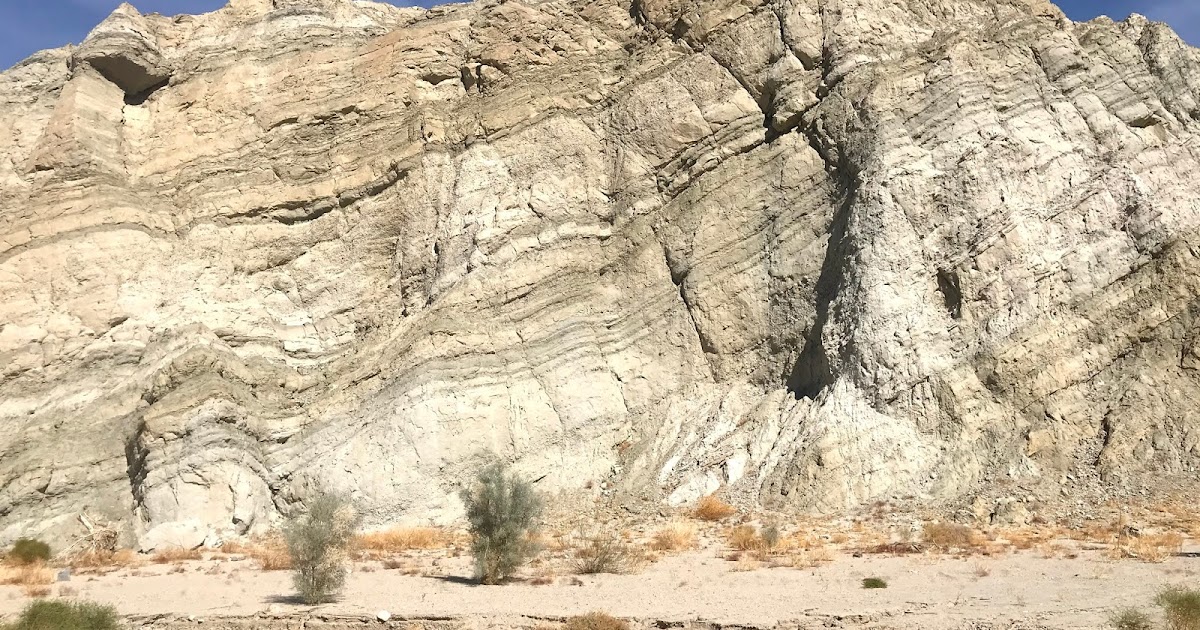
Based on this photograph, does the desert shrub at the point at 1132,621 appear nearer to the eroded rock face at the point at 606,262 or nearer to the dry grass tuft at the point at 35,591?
the eroded rock face at the point at 606,262

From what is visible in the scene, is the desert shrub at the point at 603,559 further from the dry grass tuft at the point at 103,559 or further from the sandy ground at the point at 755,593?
the dry grass tuft at the point at 103,559

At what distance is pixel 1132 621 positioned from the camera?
9953mm

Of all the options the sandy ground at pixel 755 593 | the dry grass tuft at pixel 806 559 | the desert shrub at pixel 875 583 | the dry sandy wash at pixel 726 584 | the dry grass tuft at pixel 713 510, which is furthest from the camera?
the dry grass tuft at pixel 713 510

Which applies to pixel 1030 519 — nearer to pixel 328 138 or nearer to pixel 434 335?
pixel 434 335

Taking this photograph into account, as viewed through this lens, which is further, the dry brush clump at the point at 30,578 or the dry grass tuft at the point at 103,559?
the dry grass tuft at the point at 103,559

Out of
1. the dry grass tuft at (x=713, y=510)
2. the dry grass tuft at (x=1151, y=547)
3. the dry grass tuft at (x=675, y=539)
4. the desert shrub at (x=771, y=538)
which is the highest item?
the dry grass tuft at (x=713, y=510)

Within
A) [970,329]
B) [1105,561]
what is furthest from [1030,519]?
[970,329]

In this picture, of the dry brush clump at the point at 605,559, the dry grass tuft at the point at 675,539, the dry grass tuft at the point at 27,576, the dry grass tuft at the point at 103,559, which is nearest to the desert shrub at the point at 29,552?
the dry grass tuft at the point at 103,559

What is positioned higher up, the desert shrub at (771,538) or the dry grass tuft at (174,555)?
the dry grass tuft at (174,555)

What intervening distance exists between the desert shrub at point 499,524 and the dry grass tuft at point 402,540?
3.52m

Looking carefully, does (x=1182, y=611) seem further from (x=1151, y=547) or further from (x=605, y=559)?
(x=605, y=559)

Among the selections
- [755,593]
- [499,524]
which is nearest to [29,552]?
[499,524]

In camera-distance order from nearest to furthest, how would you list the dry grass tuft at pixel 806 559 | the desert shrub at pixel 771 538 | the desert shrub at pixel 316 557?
the desert shrub at pixel 316 557 < the dry grass tuft at pixel 806 559 < the desert shrub at pixel 771 538

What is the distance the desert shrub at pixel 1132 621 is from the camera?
9.87 meters
